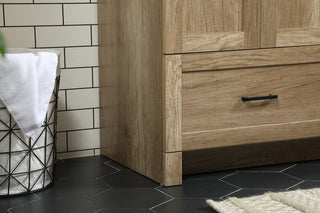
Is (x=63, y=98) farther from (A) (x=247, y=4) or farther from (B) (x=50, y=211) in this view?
(A) (x=247, y=4)

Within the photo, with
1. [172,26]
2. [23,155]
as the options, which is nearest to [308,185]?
[172,26]

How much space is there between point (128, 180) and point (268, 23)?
0.67 metres

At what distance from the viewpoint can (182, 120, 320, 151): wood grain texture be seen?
138 cm

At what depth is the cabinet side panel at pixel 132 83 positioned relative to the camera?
1.35 meters

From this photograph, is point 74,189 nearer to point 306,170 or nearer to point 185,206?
point 185,206

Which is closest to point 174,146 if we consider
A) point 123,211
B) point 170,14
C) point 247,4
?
point 123,211

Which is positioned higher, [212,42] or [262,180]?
[212,42]

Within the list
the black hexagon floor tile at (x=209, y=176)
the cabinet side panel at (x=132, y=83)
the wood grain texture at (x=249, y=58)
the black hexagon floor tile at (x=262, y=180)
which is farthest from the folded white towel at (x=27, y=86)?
the black hexagon floor tile at (x=262, y=180)

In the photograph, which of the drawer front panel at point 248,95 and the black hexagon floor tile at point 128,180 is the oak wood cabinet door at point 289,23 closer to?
the drawer front panel at point 248,95

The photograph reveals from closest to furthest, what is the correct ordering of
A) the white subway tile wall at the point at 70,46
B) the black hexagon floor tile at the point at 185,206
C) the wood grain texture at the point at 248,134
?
1. the black hexagon floor tile at the point at 185,206
2. the wood grain texture at the point at 248,134
3. the white subway tile wall at the point at 70,46

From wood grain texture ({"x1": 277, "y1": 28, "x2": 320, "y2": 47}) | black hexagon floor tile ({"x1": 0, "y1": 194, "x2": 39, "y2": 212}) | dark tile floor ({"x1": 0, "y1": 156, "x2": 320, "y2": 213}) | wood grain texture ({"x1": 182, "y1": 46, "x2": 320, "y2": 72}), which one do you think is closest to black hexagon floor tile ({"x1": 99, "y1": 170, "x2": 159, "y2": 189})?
dark tile floor ({"x1": 0, "y1": 156, "x2": 320, "y2": 213})

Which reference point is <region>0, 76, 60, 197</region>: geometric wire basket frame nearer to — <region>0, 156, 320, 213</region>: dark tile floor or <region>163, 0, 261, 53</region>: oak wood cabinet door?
<region>0, 156, 320, 213</region>: dark tile floor

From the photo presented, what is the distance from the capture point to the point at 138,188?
1.36 meters

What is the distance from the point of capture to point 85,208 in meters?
1.19
